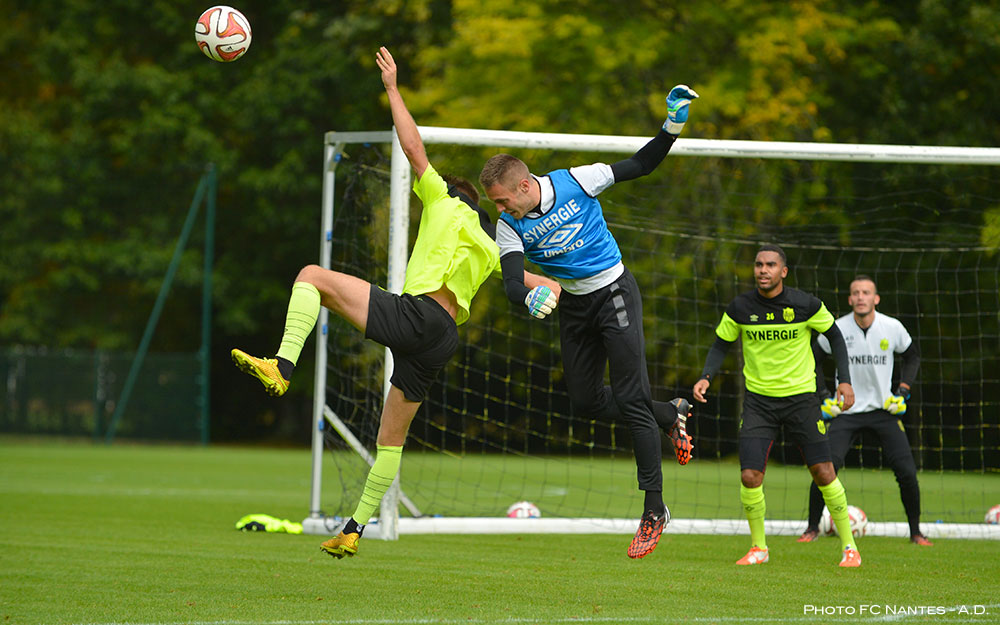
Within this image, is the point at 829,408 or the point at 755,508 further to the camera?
the point at 829,408

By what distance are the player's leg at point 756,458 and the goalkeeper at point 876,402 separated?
4.77ft

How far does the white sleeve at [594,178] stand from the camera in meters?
6.75

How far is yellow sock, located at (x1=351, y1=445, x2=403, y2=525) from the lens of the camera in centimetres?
666

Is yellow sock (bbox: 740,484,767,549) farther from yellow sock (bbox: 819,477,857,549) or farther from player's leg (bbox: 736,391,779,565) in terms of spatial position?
yellow sock (bbox: 819,477,857,549)

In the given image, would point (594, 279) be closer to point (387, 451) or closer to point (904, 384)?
point (387, 451)

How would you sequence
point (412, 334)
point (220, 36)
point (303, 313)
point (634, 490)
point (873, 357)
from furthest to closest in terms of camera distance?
point (634, 490), point (873, 357), point (220, 36), point (412, 334), point (303, 313)

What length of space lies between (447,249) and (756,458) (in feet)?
10.1

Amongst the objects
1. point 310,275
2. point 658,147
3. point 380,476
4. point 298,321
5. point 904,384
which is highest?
point 658,147

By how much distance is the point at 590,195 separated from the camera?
6789 millimetres

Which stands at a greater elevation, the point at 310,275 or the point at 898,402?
the point at 310,275

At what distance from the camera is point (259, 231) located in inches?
1139

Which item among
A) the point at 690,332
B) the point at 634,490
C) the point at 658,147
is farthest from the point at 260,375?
the point at 690,332

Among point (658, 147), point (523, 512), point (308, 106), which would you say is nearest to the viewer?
point (658, 147)

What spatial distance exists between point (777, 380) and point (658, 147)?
94.8 inches
